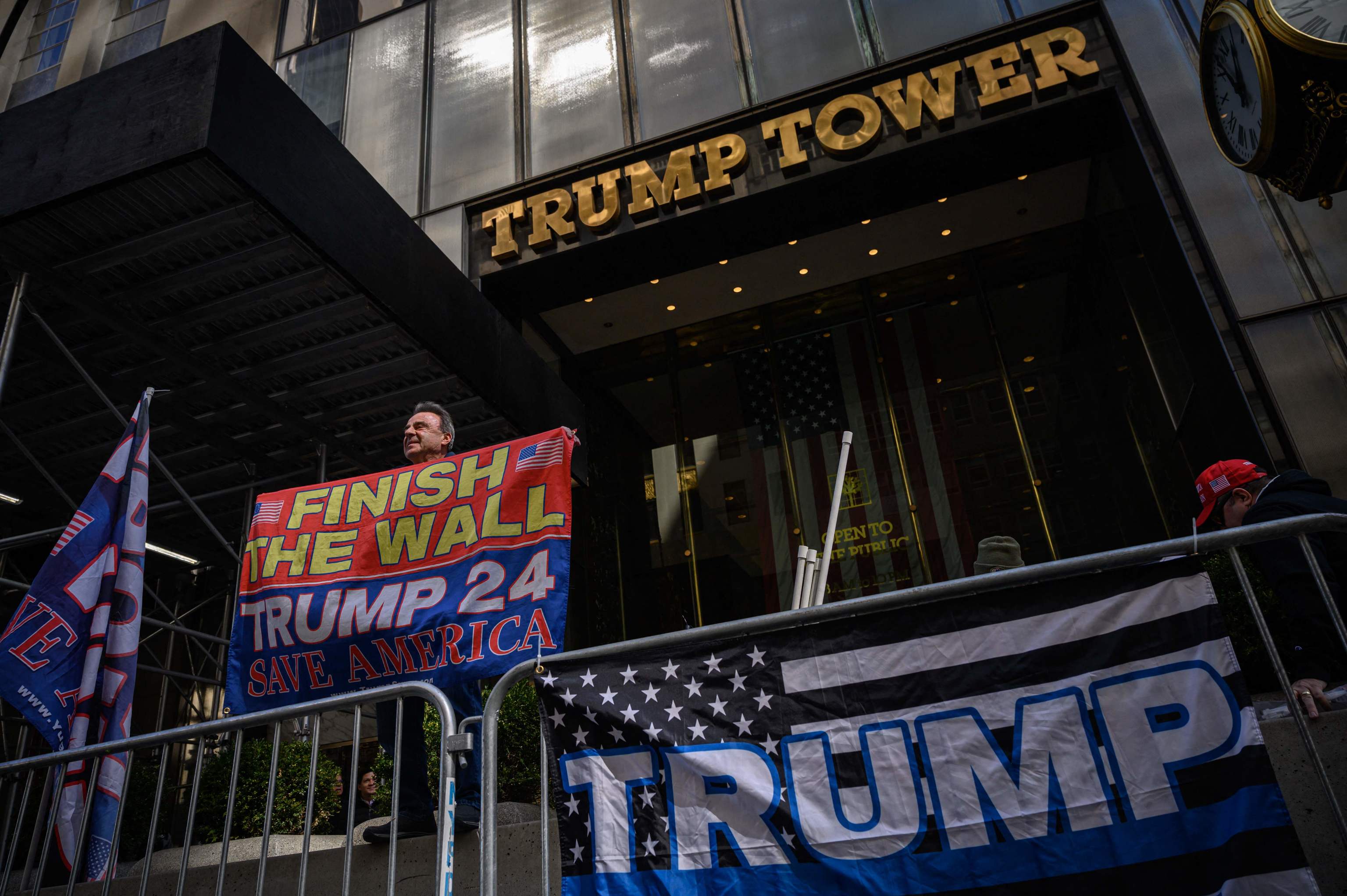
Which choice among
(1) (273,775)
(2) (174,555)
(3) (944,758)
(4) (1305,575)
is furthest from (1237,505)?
(2) (174,555)

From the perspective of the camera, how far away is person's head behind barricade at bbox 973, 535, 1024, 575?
6.27m

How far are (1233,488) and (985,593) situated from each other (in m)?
2.77

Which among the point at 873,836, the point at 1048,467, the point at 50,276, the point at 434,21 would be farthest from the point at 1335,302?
the point at 434,21

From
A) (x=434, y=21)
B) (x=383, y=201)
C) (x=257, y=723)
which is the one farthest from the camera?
(x=434, y=21)

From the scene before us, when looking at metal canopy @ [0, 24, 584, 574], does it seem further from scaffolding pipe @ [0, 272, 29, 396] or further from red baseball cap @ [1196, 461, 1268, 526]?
red baseball cap @ [1196, 461, 1268, 526]

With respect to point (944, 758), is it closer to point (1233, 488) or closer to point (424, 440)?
point (1233, 488)

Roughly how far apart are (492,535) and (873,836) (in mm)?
2604

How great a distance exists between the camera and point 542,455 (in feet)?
16.8

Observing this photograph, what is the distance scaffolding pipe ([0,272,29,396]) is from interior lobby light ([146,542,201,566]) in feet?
14.9

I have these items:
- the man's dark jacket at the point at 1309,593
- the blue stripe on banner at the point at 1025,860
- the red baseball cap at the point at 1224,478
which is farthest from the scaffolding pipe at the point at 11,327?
the red baseball cap at the point at 1224,478

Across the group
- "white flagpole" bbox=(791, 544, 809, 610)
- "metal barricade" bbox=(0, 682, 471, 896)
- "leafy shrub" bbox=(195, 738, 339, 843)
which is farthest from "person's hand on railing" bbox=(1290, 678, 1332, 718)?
"leafy shrub" bbox=(195, 738, 339, 843)

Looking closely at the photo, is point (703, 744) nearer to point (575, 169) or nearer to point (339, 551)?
point (339, 551)

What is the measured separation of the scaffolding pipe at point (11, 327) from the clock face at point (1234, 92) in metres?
8.80

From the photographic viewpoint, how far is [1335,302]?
8766 millimetres
